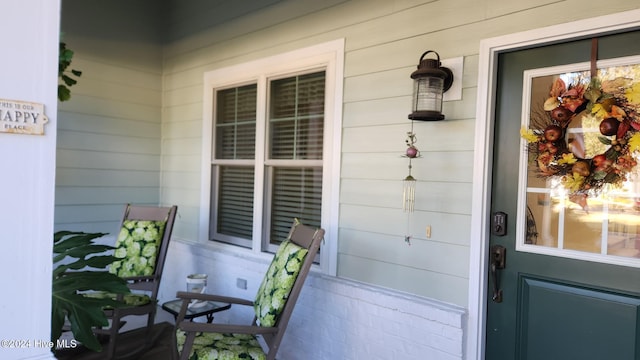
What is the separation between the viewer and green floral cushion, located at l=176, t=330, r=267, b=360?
82.2 inches

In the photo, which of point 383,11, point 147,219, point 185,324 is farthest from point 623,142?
point 147,219

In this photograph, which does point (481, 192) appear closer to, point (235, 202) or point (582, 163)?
point (582, 163)

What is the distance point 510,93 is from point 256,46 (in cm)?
200

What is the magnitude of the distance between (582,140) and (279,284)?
1.59 meters

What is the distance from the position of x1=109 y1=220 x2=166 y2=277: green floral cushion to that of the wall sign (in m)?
2.39

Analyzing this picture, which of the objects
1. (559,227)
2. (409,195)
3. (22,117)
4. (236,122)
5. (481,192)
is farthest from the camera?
(236,122)

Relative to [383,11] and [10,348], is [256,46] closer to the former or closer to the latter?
[383,11]

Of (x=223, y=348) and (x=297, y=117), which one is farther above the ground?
(x=297, y=117)

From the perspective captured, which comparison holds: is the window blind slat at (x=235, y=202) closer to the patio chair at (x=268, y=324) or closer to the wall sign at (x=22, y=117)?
the patio chair at (x=268, y=324)

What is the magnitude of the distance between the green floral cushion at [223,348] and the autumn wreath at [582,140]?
167 centimetres

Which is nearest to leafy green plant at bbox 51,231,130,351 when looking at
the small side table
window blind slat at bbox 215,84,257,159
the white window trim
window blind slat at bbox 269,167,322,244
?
the small side table

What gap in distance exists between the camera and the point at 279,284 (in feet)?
7.29

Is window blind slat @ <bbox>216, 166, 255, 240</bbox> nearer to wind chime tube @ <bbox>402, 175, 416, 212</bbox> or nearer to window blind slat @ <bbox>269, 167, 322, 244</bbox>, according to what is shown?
window blind slat @ <bbox>269, 167, 322, 244</bbox>

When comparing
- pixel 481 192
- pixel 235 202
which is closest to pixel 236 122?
pixel 235 202
